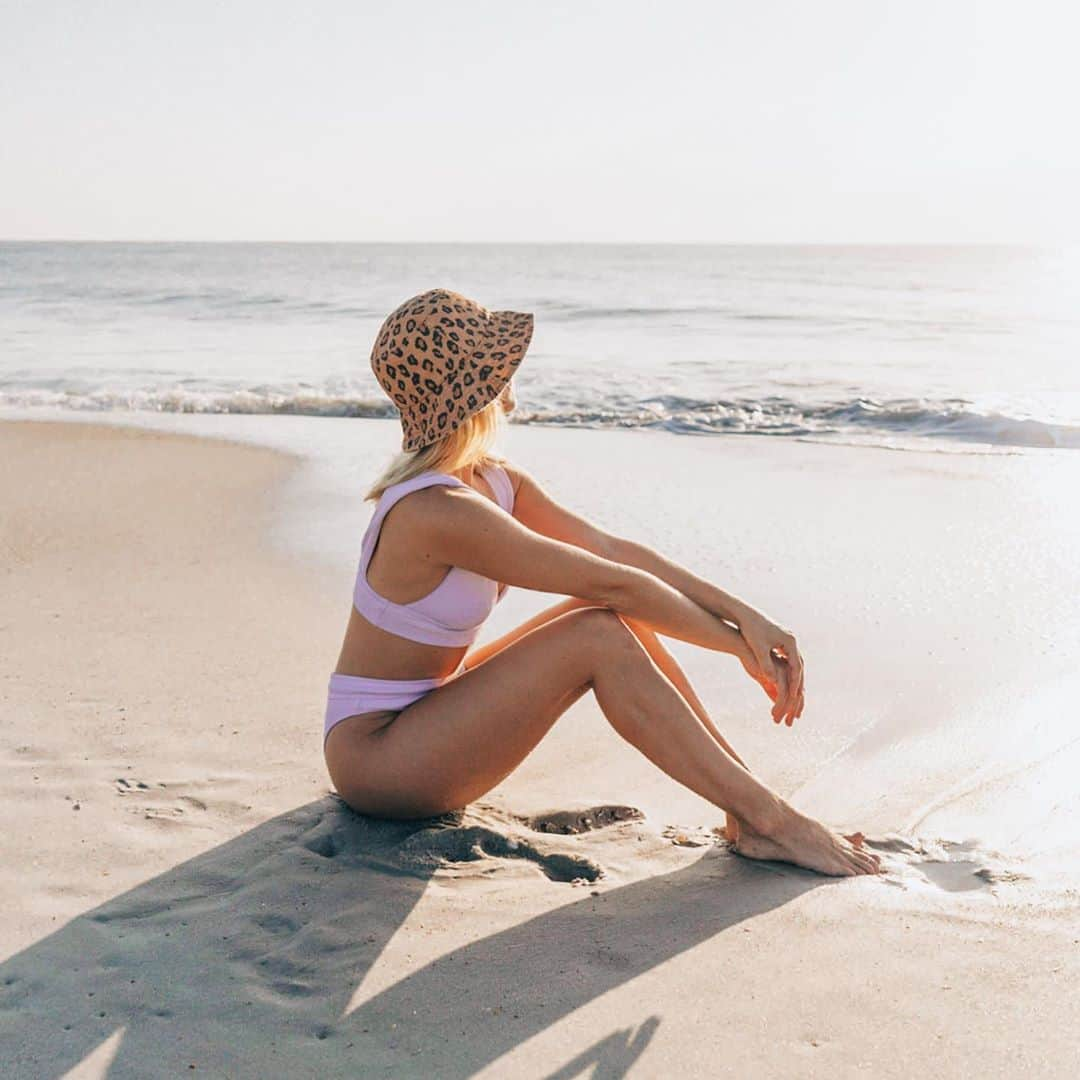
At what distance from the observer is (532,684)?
3227 mm

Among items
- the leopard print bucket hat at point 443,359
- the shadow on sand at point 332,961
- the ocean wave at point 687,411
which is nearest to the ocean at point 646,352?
the ocean wave at point 687,411

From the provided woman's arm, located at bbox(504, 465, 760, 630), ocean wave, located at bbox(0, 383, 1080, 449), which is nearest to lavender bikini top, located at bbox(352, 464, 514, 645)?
woman's arm, located at bbox(504, 465, 760, 630)

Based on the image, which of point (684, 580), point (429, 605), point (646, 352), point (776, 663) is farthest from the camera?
point (646, 352)

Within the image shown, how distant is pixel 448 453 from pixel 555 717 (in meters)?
0.75

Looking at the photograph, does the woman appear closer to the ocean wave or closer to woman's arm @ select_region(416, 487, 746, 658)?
woman's arm @ select_region(416, 487, 746, 658)

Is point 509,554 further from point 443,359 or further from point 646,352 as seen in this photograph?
point 646,352

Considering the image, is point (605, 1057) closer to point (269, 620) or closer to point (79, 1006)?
point (79, 1006)

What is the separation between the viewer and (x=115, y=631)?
524 centimetres

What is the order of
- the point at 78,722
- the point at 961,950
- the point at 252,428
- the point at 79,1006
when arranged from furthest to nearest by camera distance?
the point at 252,428, the point at 78,722, the point at 961,950, the point at 79,1006

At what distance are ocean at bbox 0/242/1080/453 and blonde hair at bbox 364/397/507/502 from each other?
8.16 metres

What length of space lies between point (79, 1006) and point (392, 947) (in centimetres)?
67

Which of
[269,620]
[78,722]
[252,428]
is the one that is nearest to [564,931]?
[78,722]

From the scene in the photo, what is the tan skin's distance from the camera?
3178 mm

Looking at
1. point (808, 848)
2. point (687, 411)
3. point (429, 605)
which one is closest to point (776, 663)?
point (808, 848)
